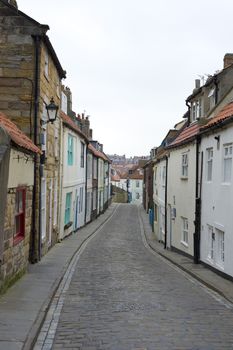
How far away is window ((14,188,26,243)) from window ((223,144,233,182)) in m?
6.24

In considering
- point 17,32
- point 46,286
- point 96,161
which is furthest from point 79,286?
point 96,161

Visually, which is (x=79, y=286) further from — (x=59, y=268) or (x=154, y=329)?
(x=154, y=329)

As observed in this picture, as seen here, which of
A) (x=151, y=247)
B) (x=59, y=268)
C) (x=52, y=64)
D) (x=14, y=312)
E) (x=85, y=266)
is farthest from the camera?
(x=151, y=247)

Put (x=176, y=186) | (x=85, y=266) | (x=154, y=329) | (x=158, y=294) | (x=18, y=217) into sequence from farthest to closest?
1. (x=176, y=186)
2. (x=85, y=266)
3. (x=18, y=217)
4. (x=158, y=294)
5. (x=154, y=329)

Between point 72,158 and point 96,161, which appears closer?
point 72,158

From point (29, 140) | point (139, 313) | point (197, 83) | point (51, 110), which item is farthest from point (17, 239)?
point (197, 83)

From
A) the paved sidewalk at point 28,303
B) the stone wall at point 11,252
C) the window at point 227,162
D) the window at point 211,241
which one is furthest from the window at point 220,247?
the stone wall at point 11,252

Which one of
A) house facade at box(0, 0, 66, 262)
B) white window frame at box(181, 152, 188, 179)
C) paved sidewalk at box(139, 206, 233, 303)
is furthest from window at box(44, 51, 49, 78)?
paved sidewalk at box(139, 206, 233, 303)

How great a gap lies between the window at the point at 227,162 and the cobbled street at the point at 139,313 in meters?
3.39

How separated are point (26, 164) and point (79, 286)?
11.3 ft

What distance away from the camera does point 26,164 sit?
524 inches

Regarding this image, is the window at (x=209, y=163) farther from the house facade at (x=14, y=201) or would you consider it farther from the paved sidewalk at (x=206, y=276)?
the house facade at (x=14, y=201)

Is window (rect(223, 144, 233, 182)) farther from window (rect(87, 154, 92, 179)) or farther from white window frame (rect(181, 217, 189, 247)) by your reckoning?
window (rect(87, 154, 92, 179))

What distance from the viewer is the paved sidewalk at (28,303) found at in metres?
7.70
